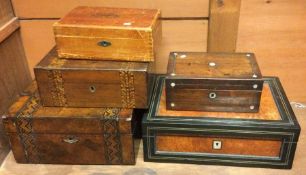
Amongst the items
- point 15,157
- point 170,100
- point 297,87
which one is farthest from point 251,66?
point 15,157

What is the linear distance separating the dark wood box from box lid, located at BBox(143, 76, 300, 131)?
0.32 ft

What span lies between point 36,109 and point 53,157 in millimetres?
163

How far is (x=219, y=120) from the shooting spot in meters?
1.01

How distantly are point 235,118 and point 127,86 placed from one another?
1.10ft

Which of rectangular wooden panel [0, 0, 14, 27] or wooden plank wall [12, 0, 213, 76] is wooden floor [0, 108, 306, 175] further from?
rectangular wooden panel [0, 0, 14, 27]

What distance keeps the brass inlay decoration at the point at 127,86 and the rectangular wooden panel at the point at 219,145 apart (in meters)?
0.14

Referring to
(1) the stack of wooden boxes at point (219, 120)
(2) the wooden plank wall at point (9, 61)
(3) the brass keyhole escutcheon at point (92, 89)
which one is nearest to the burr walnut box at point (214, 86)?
(1) the stack of wooden boxes at point (219, 120)

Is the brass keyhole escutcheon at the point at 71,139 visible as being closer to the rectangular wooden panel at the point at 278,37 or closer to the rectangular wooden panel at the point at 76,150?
the rectangular wooden panel at the point at 76,150

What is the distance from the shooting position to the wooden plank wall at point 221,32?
121cm

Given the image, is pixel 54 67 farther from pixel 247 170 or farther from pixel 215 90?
pixel 247 170

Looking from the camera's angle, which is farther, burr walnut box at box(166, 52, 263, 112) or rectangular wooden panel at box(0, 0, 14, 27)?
rectangular wooden panel at box(0, 0, 14, 27)

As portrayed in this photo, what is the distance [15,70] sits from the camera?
128cm

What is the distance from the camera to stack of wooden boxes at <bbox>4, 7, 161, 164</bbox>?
3.22ft

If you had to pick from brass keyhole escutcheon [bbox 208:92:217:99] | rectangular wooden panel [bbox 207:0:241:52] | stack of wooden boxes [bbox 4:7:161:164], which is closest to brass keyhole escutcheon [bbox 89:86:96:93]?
stack of wooden boxes [bbox 4:7:161:164]
